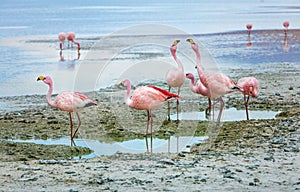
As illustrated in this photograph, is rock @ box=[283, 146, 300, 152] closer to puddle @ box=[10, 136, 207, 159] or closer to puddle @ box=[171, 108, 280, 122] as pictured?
puddle @ box=[10, 136, 207, 159]

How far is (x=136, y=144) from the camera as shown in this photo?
9258 millimetres

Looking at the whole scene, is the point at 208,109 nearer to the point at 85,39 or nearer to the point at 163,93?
the point at 163,93

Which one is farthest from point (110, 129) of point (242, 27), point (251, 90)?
point (242, 27)

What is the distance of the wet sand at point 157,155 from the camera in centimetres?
653

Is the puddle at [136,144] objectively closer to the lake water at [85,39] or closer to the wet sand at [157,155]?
the wet sand at [157,155]

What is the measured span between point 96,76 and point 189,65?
283cm

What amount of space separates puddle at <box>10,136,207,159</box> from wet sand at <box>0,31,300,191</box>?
0.22 meters

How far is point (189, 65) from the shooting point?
17.0 metres

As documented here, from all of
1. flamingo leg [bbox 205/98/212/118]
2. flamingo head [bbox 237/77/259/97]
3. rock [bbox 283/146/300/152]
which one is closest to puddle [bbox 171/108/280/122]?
flamingo leg [bbox 205/98/212/118]

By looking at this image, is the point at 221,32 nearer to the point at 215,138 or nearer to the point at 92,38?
the point at 92,38

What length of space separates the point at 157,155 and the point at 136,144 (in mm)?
1226

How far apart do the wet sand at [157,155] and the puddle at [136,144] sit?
224mm

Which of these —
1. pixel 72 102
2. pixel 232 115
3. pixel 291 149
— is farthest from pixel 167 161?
pixel 232 115

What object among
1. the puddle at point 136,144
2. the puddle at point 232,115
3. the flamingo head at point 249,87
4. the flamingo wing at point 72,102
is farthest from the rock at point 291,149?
the flamingo wing at point 72,102
